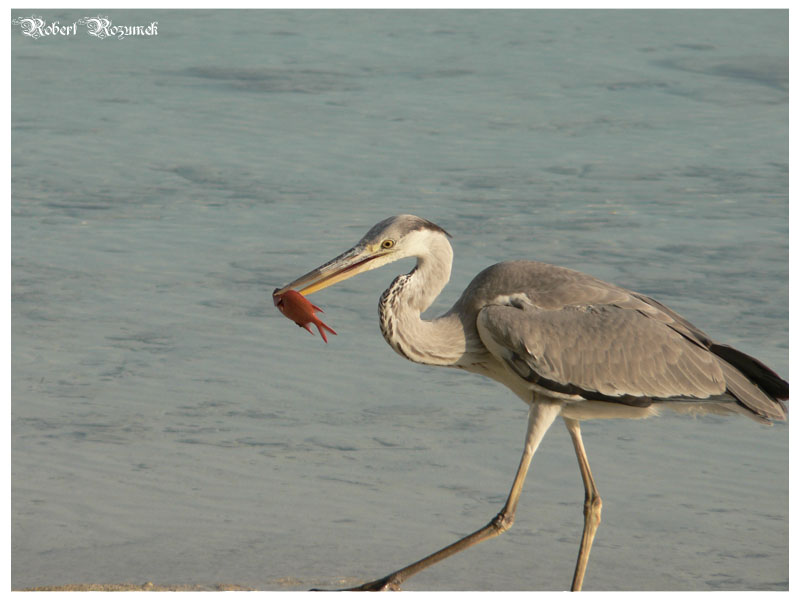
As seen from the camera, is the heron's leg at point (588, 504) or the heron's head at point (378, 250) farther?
the heron's leg at point (588, 504)

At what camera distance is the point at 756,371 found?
247 inches

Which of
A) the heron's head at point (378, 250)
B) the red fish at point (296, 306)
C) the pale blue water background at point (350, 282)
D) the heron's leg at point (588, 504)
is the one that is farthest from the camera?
the pale blue water background at point (350, 282)

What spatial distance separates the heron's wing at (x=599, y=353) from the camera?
612 centimetres

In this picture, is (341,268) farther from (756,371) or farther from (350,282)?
(350,282)

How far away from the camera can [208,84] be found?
15703mm

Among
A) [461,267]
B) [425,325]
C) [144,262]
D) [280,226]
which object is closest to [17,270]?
[144,262]

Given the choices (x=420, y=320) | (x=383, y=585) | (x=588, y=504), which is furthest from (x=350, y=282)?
(x=383, y=585)

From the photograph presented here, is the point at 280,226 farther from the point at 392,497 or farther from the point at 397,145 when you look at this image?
the point at 392,497

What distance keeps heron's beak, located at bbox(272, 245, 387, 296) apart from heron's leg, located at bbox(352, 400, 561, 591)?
101cm

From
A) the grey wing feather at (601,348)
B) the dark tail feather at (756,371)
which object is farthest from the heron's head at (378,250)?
the dark tail feather at (756,371)

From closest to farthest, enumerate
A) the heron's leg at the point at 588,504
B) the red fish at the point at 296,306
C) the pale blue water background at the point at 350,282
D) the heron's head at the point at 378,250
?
the red fish at the point at 296,306, the heron's head at the point at 378,250, the heron's leg at the point at 588,504, the pale blue water background at the point at 350,282

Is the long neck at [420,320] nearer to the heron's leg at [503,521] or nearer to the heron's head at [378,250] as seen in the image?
the heron's head at [378,250]

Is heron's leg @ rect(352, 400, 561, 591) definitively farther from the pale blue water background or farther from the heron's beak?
the heron's beak

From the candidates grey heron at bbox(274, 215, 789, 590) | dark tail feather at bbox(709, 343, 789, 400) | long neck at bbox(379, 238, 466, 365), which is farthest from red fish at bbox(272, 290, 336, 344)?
dark tail feather at bbox(709, 343, 789, 400)
